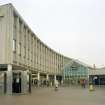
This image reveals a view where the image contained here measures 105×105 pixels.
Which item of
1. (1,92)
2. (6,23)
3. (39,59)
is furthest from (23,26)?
(39,59)

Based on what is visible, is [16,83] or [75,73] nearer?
[16,83]

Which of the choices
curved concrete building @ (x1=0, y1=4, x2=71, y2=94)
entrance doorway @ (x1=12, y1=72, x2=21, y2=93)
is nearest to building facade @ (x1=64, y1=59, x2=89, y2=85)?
curved concrete building @ (x1=0, y1=4, x2=71, y2=94)

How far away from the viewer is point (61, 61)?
99.2 metres

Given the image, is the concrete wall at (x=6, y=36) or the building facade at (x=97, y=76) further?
the building facade at (x=97, y=76)

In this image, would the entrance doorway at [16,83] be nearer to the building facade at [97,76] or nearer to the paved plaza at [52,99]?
the paved plaza at [52,99]

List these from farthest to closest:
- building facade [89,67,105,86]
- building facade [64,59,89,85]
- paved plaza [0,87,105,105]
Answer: building facade [64,59,89,85]
building facade [89,67,105,86]
paved plaza [0,87,105,105]

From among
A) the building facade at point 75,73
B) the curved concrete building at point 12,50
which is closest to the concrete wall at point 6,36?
the curved concrete building at point 12,50

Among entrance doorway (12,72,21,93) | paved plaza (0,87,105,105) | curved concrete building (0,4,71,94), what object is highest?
curved concrete building (0,4,71,94)

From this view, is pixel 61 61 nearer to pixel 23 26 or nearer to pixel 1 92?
pixel 23 26

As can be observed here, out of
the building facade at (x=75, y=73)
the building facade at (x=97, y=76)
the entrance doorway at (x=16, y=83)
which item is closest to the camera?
the entrance doorway at (x=16, y=83)

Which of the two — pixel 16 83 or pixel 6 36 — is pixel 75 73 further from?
pixel 16 83

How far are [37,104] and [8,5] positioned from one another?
18675 millimetres

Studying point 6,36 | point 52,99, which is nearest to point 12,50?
point 6,36

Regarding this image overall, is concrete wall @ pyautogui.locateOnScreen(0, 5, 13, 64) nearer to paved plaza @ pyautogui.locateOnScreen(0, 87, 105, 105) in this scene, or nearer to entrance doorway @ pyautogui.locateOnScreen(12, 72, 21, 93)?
entrance doorway @ pyautogui.locateOnScreen(12, 72, 21, 93)
